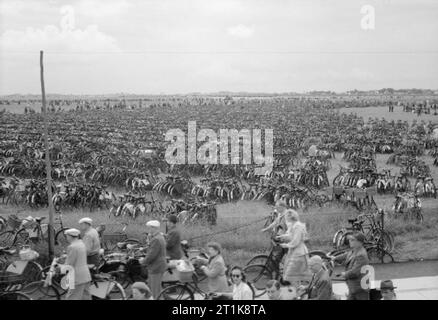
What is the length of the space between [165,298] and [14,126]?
26963 millimetres

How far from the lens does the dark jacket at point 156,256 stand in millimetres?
6090

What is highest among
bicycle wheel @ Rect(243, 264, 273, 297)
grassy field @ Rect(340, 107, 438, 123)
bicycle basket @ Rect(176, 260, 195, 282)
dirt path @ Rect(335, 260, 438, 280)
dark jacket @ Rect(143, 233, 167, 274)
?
grassy field @ Rect(340, 107, 438, 123)

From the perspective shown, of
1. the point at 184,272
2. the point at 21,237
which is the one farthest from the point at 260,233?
the point at 21,237

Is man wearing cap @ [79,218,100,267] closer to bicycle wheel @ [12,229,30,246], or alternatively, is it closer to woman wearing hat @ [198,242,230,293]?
woman wearing hat @ [198,242,230,293]

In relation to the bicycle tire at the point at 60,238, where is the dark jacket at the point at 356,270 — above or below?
above

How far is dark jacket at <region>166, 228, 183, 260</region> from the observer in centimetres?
675

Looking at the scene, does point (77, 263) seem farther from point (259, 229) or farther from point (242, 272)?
point (259, 229)

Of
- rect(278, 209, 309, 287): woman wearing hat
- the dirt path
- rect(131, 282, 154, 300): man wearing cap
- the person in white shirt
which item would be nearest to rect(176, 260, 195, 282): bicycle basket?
the person in white shirt

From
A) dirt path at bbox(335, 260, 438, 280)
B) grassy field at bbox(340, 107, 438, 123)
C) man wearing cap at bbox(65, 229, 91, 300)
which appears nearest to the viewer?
man wearing cap at bbox(65, 229, 91, 300)

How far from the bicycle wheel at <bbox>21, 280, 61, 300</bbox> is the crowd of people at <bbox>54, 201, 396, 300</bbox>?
1.69 feet

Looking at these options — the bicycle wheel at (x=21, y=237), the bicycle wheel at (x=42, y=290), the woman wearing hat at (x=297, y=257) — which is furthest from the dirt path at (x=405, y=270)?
the bicycle wheel at (x=21, y=237)

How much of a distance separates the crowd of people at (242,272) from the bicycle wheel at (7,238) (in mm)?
2803

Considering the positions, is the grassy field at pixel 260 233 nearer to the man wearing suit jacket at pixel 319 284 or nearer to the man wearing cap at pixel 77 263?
the man wearing suit jacket at pixel 319 284

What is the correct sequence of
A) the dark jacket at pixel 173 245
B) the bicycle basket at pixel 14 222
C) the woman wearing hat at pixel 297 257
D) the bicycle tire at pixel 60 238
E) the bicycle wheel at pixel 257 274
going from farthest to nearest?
the bicycle basket at pixel 14 222 < the bicycle tire at pixel 60 238 < the bicycle wheel at pixel 257 274 < the dark jacket at pixel 173 245 < the woman wearing hat at pixel 297 257
